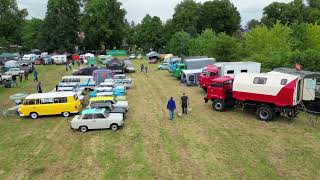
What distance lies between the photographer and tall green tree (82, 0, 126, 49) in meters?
93.2

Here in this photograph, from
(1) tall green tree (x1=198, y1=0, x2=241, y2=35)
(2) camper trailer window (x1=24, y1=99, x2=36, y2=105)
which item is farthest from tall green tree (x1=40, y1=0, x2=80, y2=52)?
(2) camper trailer window (x1=24, y1=99, x2=36, y2=105)

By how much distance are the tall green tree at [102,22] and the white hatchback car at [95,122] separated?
73.1 metres

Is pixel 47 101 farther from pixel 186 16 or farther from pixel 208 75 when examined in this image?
pixel 186 16

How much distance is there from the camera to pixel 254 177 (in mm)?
14742

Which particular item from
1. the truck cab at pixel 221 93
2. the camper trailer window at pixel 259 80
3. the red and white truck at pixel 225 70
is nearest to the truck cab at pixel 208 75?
the red and white truck at pixel 225 70

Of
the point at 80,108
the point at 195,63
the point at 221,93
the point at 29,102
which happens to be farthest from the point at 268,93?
the point at 195,63

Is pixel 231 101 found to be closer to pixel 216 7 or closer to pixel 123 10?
pixel 216 7

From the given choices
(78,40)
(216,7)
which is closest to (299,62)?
(216,7)

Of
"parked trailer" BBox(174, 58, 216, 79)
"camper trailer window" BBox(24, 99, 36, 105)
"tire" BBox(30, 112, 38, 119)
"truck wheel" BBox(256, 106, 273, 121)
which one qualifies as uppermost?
"parked trailer" BBox(174, 58, 216, 79)

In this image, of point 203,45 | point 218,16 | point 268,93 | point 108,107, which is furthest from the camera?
point 218,16

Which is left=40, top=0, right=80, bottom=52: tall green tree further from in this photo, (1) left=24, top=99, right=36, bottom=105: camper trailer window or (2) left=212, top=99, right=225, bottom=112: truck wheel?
(2) left=212, top=99, right=225, bottom=112: truck wheel

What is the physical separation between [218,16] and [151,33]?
18.8m

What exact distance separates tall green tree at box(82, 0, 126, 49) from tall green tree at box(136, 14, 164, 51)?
6.87 metres

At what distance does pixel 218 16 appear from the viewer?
91.2 m
